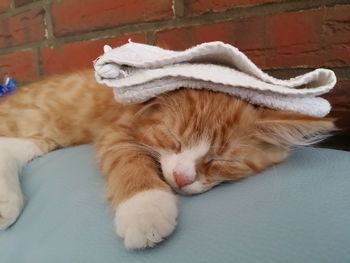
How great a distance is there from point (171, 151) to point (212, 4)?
475 mm

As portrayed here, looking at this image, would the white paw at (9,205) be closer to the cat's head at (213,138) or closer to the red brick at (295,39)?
the cat's head at (213,138)

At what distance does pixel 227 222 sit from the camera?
55cm

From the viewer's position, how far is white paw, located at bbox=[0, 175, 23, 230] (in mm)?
702

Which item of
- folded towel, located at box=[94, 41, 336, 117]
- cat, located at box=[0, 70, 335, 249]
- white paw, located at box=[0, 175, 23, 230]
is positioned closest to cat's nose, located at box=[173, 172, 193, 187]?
cat, located at box=[0, 70, 335, 249]

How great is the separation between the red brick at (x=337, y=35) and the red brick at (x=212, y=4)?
15cm

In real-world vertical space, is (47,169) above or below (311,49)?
below

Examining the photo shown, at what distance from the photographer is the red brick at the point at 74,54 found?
4.46 ft

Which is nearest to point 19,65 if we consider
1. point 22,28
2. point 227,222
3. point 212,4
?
point 22,28

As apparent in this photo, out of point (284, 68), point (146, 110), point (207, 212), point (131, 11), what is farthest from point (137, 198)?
point (131, 11)

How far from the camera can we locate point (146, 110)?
2.75ft

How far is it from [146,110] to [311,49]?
401mm

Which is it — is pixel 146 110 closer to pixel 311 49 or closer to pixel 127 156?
pixel 127 156

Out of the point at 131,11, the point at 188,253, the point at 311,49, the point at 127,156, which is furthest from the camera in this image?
the point at 131,11

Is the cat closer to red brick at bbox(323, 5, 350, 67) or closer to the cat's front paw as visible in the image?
the cat's front paw
